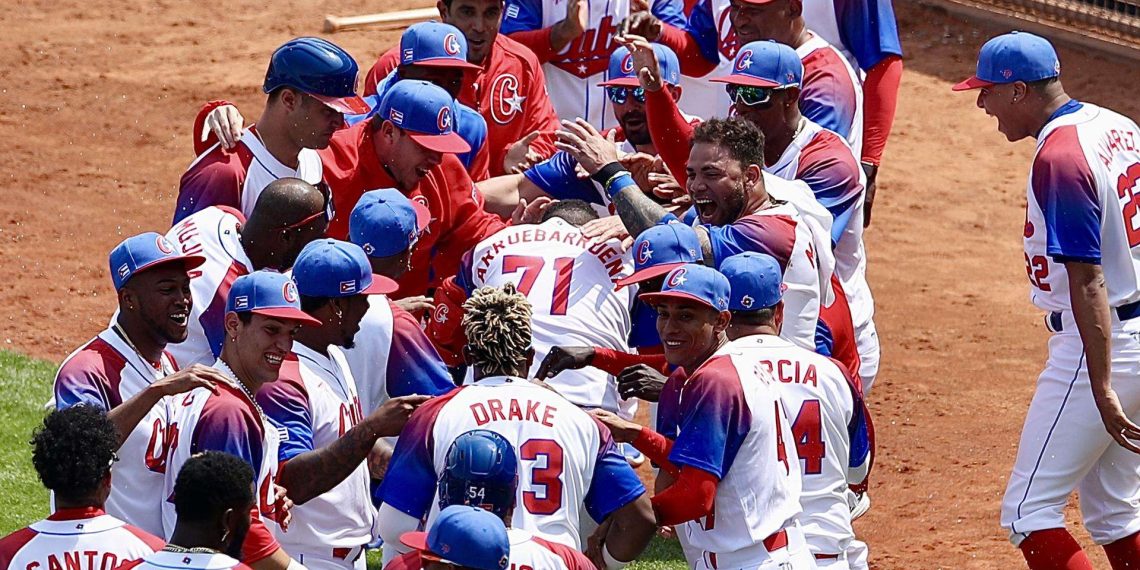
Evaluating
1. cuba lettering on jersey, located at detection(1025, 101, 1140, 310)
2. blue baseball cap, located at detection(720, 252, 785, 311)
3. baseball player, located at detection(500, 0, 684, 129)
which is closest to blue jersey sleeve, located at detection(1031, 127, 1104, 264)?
cuba lettering on jersey, located at detection(1025, 101, 1140, 310)

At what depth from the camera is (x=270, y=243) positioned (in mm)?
5996

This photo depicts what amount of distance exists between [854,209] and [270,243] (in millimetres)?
2509

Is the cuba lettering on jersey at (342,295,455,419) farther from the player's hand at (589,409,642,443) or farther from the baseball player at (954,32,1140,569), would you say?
the baseball player at (954,32,1140,569)

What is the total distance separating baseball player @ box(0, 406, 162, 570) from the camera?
169 inches

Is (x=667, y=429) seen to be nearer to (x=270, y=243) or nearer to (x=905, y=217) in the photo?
(x=270, y=243)

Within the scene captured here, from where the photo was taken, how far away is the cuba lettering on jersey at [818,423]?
5.34 metres

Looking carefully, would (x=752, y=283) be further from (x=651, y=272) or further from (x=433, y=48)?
(x=433, y=48)

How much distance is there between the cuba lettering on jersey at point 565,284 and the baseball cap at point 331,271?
1.13 meters

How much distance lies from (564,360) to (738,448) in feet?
3.80

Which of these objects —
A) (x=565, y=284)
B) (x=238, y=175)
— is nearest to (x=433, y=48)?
(x=238, y=175)

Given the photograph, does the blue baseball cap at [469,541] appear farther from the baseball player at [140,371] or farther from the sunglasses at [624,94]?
the sunglasses at [624,94]

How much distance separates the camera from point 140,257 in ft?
17.1

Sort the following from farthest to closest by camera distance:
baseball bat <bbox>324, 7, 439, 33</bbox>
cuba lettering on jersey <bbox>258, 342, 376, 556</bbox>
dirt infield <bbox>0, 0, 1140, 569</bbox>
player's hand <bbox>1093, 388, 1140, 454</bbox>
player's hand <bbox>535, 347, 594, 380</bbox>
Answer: baseball bat <bbox>324, 7, 439, 33</bbox> < dirt infield <bbox>0, 0, 1140, 569</bbox> < player's hand <bbox>535, 347, 594, 380</bbox> < player's hand <bbox>1093, 388, 1140, 454</bbox> < cuba lettering on jersey <bbox>258, 342, 376, 556</bbox>

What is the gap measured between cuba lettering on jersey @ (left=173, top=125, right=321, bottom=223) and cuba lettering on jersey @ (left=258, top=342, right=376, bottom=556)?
1.29m
